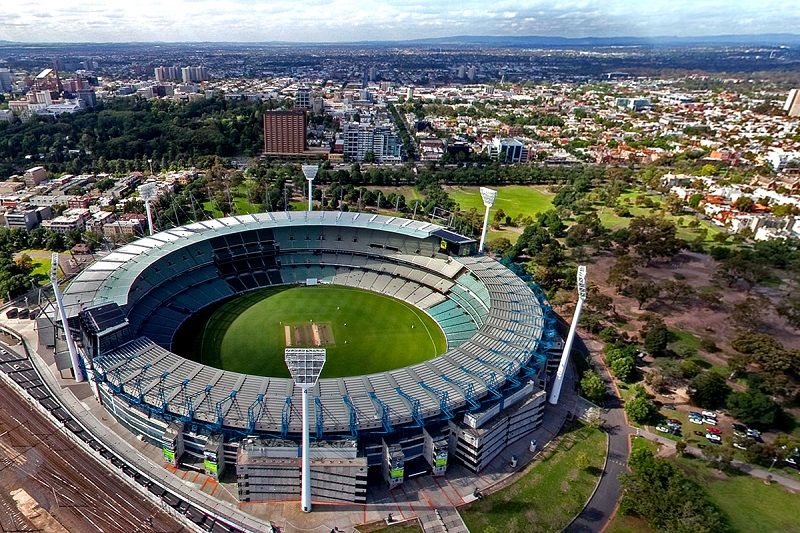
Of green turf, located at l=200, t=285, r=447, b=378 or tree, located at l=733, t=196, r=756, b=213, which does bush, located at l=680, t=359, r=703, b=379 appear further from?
tree, located at l=733, t=196, r=756, b=213

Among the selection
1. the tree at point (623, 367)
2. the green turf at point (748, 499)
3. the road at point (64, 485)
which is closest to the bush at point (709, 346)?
the tree at point (623, 367)

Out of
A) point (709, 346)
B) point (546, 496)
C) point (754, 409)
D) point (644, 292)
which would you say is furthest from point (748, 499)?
point (644, 292)

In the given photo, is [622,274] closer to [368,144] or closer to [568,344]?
[568,344]

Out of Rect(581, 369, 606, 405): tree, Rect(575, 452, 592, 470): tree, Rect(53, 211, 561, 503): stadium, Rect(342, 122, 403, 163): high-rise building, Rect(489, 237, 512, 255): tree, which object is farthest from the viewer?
Rect(342, 122, 403, 163): high-rise building

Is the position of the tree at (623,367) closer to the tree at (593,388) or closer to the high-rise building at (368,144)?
the tree at (593,388)

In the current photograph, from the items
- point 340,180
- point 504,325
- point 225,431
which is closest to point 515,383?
point 504,325

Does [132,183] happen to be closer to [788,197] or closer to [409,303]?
[409,303]


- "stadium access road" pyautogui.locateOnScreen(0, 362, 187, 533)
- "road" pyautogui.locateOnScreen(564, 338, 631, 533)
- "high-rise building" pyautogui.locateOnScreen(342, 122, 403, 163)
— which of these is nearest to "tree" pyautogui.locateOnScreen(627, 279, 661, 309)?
"road" pyautogui.locateOnScreen(564, 338, 631, 533)
